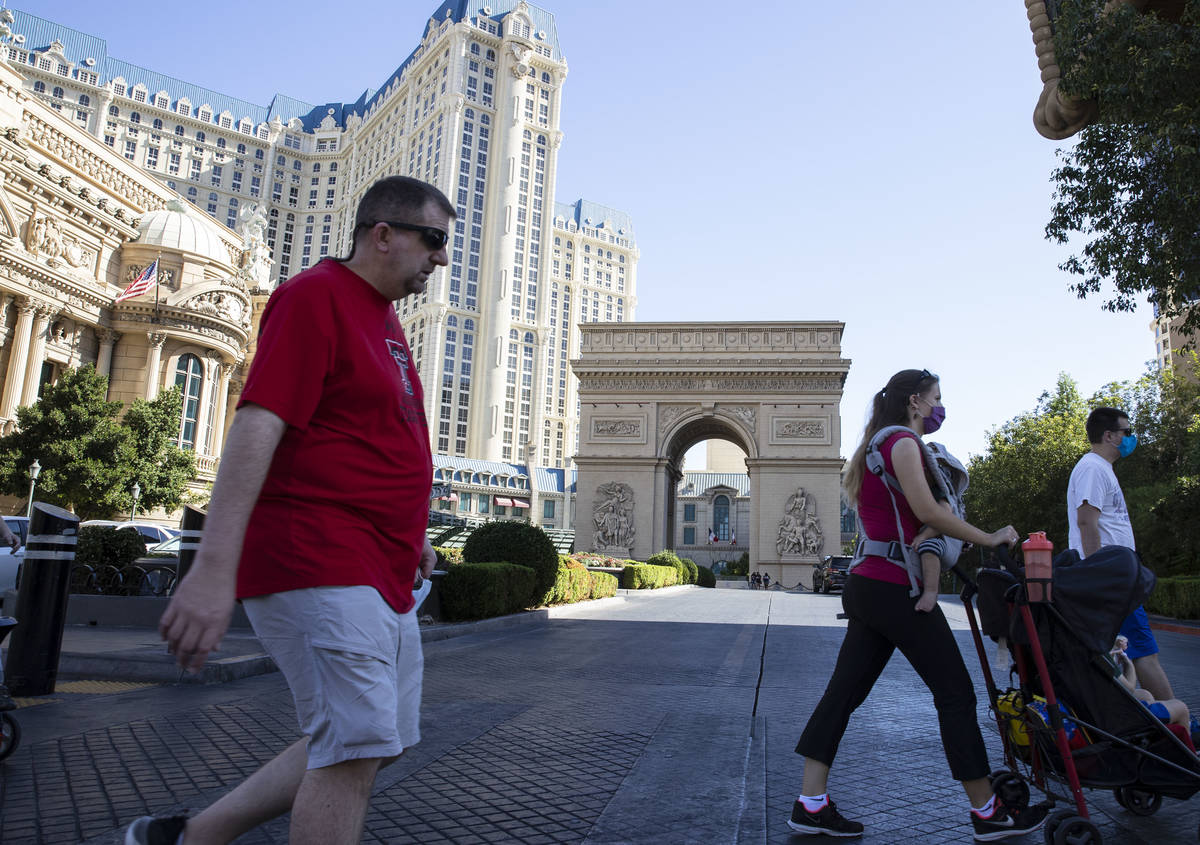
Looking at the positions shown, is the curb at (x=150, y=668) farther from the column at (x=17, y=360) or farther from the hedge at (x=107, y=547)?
the column at (x=17, y=360)

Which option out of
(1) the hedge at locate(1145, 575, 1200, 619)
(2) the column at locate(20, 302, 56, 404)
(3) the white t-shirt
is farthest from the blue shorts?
(2) the column at locate(20, 302, 56, 404)

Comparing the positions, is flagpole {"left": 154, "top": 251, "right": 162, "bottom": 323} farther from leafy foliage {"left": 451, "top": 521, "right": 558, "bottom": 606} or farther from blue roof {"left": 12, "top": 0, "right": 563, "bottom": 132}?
blue roof {"left": 12, "top": 0, "right": 563, "bottom": 132}

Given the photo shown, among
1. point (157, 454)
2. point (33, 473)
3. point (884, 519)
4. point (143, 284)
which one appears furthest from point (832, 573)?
point (143, 284)

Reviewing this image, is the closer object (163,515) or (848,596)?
(848,596)

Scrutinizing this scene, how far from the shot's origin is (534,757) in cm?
436

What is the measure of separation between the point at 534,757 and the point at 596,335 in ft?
129

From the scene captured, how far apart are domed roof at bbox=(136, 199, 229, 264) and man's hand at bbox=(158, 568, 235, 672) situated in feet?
128

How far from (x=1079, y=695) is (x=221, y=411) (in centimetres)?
3924

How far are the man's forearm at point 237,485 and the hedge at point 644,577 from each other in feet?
79.6

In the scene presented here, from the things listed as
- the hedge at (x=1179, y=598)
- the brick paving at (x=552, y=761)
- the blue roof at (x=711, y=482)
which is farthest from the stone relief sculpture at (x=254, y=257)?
the blue roof at (x=711, y=482)

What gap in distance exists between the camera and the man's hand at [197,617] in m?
1.78

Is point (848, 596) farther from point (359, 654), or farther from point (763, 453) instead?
point (763, 453)

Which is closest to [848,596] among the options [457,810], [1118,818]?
[1118,818]

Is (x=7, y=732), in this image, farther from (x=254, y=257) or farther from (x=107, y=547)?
(x=254, y=257)
